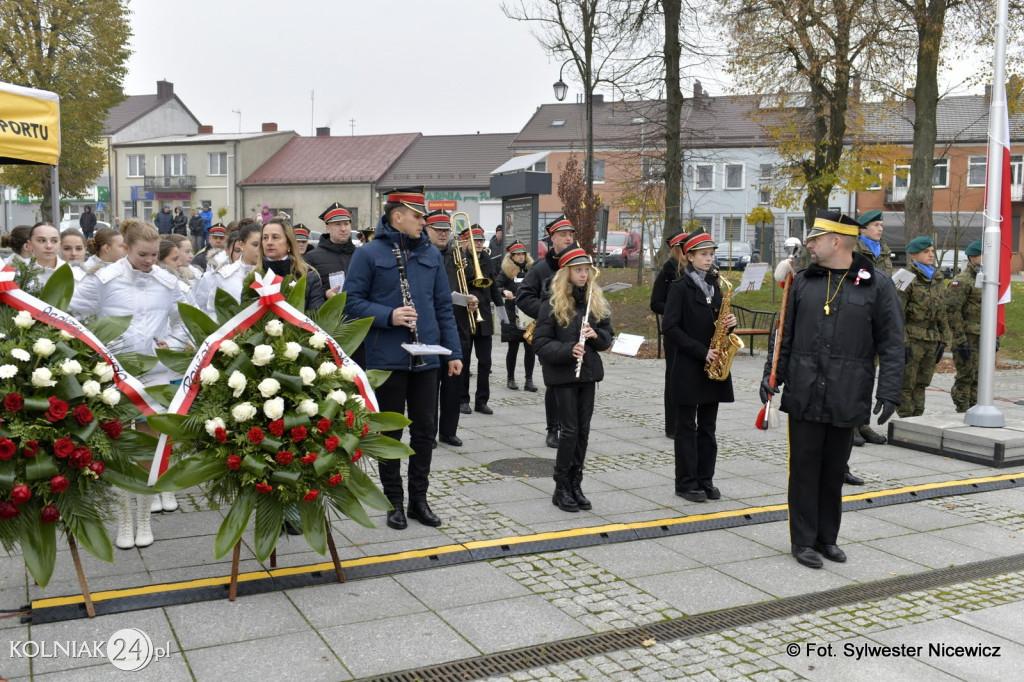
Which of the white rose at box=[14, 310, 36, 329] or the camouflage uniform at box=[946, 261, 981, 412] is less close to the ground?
the white rose at box=[14, 310, 36, 329]

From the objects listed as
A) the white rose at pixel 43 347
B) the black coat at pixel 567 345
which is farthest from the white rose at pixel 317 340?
the black coat at pixel 567 345

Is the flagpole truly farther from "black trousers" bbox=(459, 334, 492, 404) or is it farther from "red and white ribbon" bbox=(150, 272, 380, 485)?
"red and white ribbon" bbox=(150, 272, 380, 485)

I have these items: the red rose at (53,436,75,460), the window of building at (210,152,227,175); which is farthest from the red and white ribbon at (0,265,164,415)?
the window of building at (210,152,227,175)

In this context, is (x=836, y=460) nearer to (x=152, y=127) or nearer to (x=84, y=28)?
(x=84, y=28)

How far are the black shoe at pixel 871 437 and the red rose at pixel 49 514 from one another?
7.58 m

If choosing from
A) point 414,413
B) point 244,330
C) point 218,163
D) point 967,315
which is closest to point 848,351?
point 414,413

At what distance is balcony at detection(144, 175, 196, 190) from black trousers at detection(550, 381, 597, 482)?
203ft

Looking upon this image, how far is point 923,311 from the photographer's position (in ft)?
32.1

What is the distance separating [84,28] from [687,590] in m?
32.1

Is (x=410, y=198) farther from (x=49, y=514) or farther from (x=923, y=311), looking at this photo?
(x=923, y=311)

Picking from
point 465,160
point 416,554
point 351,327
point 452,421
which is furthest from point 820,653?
point 465,160

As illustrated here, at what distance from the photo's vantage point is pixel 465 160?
205 ft

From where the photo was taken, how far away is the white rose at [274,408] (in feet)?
15.8

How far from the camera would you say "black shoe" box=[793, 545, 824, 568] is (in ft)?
19.5
